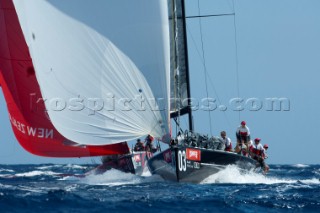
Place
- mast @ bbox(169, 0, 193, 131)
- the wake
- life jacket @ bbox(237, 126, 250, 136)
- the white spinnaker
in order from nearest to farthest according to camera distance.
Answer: the white spinnaker
the wake
life jacket @ bbox(237, 126, 250, 136)
mast @ bbox(169, 0, 193, 131)

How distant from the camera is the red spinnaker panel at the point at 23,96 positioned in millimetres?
26500

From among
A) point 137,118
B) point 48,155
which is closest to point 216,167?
point 137,118

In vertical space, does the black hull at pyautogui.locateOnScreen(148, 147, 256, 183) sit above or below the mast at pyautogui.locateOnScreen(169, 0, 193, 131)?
below

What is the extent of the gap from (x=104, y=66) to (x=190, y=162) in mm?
3664

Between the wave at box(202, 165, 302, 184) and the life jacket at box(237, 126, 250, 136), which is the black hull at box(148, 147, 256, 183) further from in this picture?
the life jacket at box(237, 126, 250, 136)

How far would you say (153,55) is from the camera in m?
22.5

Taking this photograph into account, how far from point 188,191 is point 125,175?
28.7ft

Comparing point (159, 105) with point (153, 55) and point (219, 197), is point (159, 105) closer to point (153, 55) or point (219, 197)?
point (153, 55)

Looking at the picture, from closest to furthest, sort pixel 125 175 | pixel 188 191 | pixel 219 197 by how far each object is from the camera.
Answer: pixel 219 197, pixel 188 191, pixel 125 175

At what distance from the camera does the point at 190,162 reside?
23.0 m

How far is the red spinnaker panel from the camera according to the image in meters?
26.5

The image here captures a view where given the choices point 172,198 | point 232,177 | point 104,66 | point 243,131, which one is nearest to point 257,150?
point 243,131

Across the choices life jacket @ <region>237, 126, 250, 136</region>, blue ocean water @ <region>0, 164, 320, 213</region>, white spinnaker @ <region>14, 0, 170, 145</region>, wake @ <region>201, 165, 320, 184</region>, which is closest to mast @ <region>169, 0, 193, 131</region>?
life jacket @ <region>237, 126, 250, 136</region>

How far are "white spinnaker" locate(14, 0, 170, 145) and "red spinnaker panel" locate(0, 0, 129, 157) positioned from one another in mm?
3688
